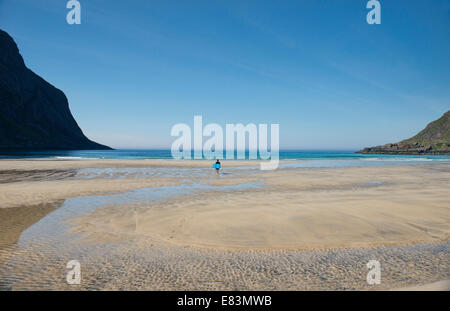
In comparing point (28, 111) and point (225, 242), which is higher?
point (28, 111)

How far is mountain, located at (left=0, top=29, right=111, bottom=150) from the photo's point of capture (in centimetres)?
11904

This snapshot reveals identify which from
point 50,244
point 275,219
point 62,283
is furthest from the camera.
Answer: point 275,219

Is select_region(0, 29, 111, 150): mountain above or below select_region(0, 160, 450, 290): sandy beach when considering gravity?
above

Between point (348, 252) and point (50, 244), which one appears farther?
point (50, 244)

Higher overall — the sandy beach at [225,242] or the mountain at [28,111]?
the mountain at [28,111]

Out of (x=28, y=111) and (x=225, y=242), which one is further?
(x=28, y=111)

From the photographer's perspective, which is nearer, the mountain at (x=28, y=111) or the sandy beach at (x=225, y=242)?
the sandy beach at (x=225, y=242)

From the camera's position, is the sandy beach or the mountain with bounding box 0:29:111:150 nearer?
the sandy beach

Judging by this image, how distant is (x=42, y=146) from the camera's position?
429 feet

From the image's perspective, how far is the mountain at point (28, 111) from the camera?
11904 centimetres

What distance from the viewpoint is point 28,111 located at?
14088 cm
